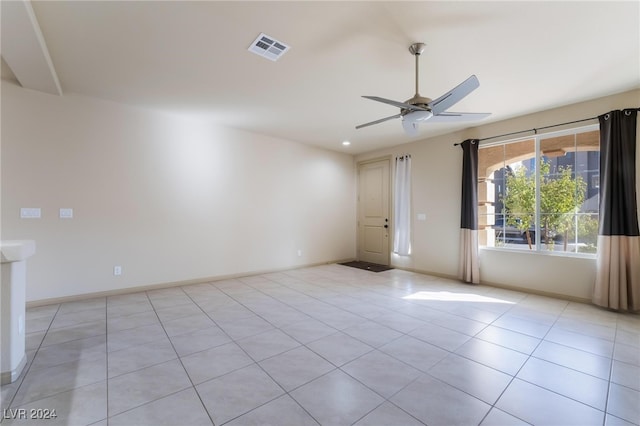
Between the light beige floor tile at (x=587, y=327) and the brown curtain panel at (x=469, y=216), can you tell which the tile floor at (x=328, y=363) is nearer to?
the light beige floor tile at (x=587, y=327)

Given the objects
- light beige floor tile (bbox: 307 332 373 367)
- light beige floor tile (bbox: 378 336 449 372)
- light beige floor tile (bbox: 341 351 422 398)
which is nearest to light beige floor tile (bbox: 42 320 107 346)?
light beige floor tile (bbox: 307 332 373 367)

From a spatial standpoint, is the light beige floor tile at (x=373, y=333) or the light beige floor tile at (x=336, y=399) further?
the light beige floor tile at (x=373, y=333)

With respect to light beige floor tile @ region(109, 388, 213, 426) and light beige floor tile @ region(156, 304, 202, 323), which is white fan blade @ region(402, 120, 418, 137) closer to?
light beige floor tile @ region(109, 388, 213, 426)

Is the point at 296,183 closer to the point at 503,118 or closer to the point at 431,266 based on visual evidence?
the point at 431,266

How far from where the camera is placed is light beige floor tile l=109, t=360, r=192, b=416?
1758 mm

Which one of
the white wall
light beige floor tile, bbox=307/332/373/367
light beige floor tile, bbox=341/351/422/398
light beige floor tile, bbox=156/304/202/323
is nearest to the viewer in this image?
light beige floor tile, bbox=341/351/422/398

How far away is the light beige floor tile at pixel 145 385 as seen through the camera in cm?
176

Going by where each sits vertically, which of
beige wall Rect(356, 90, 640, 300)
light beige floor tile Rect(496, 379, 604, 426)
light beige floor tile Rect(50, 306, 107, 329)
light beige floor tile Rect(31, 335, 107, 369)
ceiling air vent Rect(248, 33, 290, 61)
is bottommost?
light beige floor tile Rect(496, 379, 604, 426)

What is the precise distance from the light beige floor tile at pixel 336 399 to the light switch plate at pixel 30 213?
396 centimetres

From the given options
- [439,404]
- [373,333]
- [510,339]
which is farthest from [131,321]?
[510,339]

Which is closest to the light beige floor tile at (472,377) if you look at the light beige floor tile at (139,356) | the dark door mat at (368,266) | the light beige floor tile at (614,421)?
the light beige floor tile at (614,421)

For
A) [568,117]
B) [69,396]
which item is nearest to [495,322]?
[568,117]

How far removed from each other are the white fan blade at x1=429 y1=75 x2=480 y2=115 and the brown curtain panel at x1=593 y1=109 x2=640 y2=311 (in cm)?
258

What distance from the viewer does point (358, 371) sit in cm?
213
